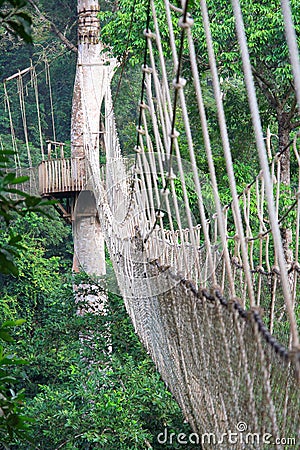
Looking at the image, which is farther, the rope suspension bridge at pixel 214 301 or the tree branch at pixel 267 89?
the tree branch at pixel 267 89

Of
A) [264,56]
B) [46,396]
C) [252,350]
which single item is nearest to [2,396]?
[252,350]

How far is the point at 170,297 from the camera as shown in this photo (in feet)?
7.37

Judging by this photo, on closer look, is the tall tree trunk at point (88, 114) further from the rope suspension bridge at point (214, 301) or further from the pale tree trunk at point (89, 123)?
the rope suspension bridge at point (214, 301)

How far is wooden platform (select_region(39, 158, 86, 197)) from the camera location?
8.65 m

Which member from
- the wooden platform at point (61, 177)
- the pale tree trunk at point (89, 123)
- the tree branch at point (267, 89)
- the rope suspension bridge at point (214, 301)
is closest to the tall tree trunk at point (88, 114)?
the pale tree trunk at point (89, 123)

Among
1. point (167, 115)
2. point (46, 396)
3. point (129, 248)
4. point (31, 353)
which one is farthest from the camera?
point (31, 353)

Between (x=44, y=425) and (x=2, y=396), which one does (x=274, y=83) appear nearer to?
(x=44, y=425)

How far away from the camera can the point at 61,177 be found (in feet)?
28.5

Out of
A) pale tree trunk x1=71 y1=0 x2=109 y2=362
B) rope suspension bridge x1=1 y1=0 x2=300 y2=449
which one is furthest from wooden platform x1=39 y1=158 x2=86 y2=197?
rope suspension bridge x1=1 y1=0 x2=300 y2=449

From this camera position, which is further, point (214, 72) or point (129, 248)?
point (129, 248)

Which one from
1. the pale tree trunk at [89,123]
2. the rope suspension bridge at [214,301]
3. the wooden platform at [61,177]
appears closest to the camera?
the rope suspension bridge at [214,301]

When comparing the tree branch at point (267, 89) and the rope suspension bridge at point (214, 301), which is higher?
the tree branch at point (267, 89)

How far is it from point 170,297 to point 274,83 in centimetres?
563

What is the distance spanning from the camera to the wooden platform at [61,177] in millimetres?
8648
